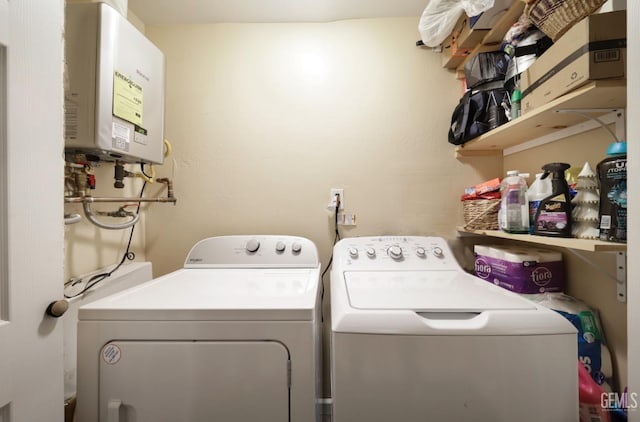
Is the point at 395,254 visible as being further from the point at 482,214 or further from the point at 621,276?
the point at 621,276

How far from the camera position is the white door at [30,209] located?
2.01 ft

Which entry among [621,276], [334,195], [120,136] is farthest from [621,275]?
[120,136]

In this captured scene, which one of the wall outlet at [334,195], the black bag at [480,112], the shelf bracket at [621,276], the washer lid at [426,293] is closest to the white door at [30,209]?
the washer lid at [426,293]

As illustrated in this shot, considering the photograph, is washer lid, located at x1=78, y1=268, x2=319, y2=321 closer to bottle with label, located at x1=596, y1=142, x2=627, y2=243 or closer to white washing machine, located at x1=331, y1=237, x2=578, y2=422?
white washing machine, located at x1=331, y1=237, x2=578, y2=422

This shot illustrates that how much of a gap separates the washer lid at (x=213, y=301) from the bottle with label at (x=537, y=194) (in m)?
0.88

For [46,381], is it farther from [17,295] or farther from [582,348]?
[582,348]

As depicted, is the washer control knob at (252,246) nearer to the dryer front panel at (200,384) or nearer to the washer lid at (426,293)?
the washer lid at (426,293)

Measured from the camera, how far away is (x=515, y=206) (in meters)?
1.13

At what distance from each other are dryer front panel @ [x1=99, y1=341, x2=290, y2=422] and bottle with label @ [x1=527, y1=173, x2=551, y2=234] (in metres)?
1.04

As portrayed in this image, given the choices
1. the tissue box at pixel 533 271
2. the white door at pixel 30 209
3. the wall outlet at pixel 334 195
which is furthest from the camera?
the wall outlet at pixel 334 195

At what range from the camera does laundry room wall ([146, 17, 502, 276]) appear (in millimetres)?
1619

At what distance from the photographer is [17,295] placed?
632 mm

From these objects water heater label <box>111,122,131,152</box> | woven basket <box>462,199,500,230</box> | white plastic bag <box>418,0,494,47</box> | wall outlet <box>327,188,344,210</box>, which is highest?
white plastic bag <box>418,0,494,47</box>

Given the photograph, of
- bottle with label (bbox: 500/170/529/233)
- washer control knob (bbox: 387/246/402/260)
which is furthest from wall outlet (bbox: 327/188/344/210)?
bottle with label (bbox: 500/170/529/233)
